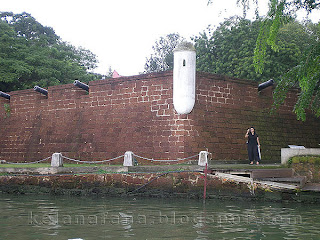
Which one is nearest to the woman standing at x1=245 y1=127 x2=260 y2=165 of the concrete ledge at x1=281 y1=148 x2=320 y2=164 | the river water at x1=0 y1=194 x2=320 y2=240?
the concrete ledge at x1=281 y1=148 x2=320 y2=164

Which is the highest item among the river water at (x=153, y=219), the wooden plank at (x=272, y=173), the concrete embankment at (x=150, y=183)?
the wooden plank at (x=272, y=173)

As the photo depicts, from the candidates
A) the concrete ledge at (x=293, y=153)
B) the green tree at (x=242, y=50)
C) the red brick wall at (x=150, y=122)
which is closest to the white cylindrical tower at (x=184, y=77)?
the red brick wall at (x=150, y=122)

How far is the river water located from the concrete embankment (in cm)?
40

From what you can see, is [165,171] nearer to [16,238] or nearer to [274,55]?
[16,238]

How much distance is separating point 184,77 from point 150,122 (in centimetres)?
209

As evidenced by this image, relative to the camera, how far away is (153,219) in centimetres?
923

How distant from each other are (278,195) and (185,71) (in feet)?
17.1

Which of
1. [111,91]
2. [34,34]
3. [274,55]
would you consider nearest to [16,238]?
[111,91]

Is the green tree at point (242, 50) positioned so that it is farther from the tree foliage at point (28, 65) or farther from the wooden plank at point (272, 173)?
the wooden plank at point (272, 173)

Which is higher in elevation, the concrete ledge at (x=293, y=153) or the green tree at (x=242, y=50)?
the green tree at (x=242, y=50)

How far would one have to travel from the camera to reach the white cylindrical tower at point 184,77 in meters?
15.4

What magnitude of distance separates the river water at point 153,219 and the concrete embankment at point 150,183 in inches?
15.7

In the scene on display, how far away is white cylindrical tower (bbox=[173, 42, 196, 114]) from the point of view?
605 inches

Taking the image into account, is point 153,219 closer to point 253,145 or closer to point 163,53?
point 253,145
